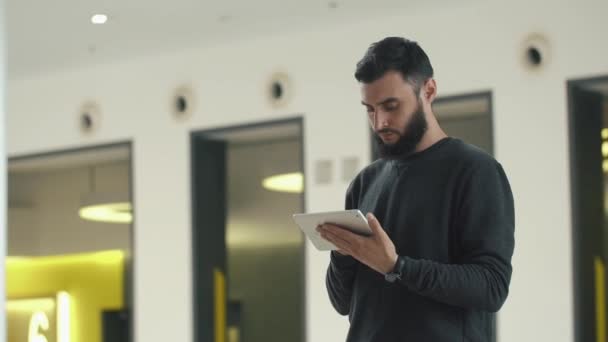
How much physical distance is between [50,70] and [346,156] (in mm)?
3135

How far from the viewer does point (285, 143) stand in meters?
9.76

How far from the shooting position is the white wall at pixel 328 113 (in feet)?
25.1

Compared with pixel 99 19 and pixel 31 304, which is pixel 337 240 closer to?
pixel 99 19

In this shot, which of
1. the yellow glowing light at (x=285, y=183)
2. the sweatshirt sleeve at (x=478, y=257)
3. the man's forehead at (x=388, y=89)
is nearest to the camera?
the sweatshirt sleeve at (x=478, y=257)

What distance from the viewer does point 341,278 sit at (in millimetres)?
2465

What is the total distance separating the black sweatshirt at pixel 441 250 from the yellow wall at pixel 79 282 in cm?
836

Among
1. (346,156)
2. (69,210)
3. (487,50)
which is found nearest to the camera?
(487,50)

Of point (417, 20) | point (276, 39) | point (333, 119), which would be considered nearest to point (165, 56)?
point (276, 39)

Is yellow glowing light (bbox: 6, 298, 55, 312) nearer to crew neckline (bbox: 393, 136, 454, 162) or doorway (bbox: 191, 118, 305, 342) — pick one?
doorway (bbox: 191, 118, 305, 342)

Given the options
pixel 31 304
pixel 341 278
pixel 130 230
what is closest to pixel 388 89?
pixel 341 278

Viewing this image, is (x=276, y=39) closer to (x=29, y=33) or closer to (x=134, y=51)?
(x=134, y=51)

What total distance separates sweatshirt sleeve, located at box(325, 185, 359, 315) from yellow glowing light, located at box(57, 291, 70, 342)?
888cm

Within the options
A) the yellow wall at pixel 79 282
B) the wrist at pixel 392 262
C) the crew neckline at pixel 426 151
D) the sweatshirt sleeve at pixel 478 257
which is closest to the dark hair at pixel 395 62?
the crew neckline at pixel 426 151

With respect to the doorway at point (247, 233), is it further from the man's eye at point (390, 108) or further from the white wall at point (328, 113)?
the man's eye at point (390, 108)
